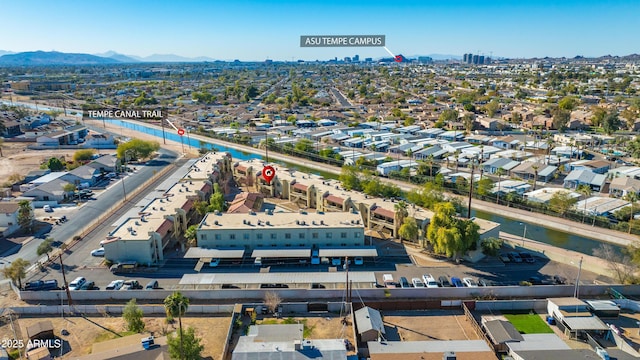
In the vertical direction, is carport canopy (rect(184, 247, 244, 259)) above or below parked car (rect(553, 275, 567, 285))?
above

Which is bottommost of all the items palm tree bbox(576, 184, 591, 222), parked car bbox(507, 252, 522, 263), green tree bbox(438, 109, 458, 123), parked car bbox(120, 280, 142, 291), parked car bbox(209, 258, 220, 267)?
parked car bbox(120, 280, 142, 291)

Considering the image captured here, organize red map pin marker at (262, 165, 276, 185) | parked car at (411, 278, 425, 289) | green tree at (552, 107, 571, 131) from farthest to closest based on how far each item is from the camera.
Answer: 1. green tree at (552, 107, 571, 131)
2. red map pin marker at (262, 165, 276, 185)
3. parked car at (411, 278, 425, 289)

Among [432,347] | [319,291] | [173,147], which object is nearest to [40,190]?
[173,147]

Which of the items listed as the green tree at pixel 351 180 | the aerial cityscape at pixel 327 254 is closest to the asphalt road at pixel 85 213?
the aerial cityscape at pixel 327 254

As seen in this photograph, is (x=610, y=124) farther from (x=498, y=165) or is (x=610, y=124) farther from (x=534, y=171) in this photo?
(x=534, y=171)

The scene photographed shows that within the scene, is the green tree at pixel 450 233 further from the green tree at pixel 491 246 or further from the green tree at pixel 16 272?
the green tree at pixel 16 272

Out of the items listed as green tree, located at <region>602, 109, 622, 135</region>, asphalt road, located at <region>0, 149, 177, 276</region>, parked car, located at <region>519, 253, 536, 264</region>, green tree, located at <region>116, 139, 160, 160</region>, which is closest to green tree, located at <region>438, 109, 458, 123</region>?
green tree, located at <region>602, 109, 622, 135</region>

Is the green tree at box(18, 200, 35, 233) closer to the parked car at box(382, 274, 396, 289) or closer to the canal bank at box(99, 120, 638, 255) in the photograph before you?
the parked car at box(382, 274, 396, 289)

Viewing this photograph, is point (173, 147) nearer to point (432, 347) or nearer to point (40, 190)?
point (40, 190)
